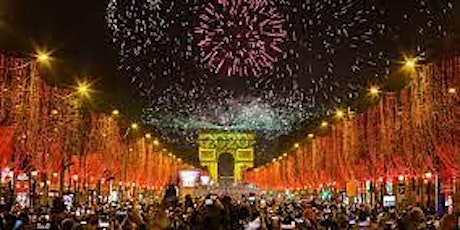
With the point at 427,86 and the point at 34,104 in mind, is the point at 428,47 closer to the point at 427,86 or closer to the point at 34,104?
the point at 427,86

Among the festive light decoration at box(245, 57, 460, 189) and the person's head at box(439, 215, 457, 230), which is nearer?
the person's head at box(439, 215, 457, 230)

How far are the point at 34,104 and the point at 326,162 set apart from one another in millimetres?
57296

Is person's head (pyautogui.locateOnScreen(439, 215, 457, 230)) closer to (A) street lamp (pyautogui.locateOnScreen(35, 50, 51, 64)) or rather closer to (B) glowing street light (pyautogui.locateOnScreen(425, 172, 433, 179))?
(A) street lamp (pyautogui.locateOnScreen(35, 50, 51, 64))

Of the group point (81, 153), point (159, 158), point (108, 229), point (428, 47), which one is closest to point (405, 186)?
point (428, 47)


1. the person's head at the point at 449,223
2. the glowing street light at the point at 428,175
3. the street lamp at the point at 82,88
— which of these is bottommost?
the person's head at the point at 449,223

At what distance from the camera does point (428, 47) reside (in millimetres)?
57562

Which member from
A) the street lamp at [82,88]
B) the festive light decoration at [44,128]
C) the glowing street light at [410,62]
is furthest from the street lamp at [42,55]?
the glowing street light at [410,62]

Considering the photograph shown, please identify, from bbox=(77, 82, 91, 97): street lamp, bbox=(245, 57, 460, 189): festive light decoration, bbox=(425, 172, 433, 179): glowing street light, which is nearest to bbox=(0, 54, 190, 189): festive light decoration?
bbox=(77, 82, 91, 97): street lamp

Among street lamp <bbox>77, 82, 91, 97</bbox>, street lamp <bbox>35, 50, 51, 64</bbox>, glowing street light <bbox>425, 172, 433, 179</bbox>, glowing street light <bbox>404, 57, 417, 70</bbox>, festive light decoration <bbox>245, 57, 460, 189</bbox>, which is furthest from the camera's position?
street lamp <bbox>77, 82, 91, 97</bbox>

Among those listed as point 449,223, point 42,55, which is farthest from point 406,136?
point 449,223

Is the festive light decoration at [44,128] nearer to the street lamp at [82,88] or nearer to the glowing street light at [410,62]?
the street lamp at [82,88]

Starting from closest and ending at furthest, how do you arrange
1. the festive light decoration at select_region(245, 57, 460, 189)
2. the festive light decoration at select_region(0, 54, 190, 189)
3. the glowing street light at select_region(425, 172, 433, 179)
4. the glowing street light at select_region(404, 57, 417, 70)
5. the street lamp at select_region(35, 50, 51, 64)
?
1. the festive light decoration at select_region(245, 57, 460, 189)
2. the street lamp at select_region(35, 50, 51, 64)
3. the glowing street light at select_region(404, 57, 417, 70)
4. the festive light decoration at select_region(0, 54, 190, 189)
5. the glowing street light at select_region(425, 172, 433, 179)

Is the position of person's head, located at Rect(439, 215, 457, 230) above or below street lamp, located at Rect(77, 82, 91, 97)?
below

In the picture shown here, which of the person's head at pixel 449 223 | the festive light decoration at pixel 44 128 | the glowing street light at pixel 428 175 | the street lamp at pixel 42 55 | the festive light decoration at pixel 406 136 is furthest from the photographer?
the glowing street light at pixel 428 175
